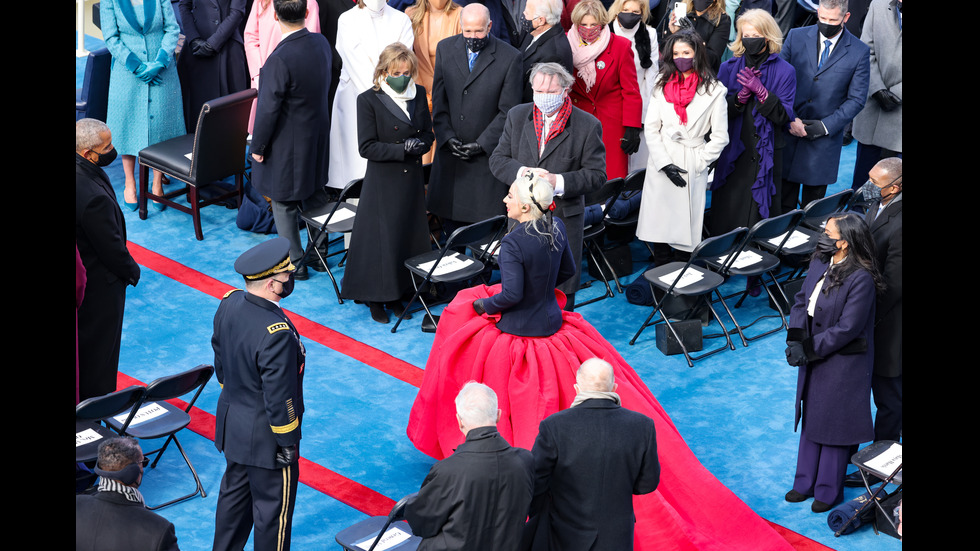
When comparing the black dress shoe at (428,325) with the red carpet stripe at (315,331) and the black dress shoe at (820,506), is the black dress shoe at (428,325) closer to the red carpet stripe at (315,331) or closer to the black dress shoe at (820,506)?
the red carpet stripe at (315,331)

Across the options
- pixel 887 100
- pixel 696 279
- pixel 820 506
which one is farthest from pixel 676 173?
pixel 820 506

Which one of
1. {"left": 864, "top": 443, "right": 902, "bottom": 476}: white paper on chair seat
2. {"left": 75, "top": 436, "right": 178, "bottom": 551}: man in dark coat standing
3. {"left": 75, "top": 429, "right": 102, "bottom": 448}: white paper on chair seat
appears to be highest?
{"left": 75, "top": 436, "right": 178, "bottom": 551}: man in dark coat standing

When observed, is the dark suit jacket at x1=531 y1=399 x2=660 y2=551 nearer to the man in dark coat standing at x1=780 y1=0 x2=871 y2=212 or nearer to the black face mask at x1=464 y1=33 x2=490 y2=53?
the black face mask at x1=464 y1=33 x2=490 y2=53

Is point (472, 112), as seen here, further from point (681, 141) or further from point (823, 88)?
point (823, 88)

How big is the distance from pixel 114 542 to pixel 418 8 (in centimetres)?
587

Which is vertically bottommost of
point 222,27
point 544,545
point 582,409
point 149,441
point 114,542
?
point 149,441

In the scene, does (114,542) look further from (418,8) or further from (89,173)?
(418,8)

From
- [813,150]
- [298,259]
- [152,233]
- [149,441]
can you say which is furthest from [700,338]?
[152,233]

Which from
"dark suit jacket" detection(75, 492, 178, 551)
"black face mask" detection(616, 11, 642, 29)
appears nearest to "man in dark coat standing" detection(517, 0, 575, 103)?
"black face mask" detection(616, 11, 642, 29)

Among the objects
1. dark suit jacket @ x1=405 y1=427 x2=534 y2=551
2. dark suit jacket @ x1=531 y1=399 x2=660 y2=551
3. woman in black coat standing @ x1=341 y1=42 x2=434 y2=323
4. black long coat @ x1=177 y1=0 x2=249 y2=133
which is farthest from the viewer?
black long coat @ x1=177 y1=0 x2=249 y2=133

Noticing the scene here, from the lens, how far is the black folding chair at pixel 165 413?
19.4 ft

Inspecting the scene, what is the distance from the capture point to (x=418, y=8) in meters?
9.04

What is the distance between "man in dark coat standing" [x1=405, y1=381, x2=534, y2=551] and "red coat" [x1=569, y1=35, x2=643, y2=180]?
4.56 meters

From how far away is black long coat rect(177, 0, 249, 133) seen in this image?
989 centimetres
